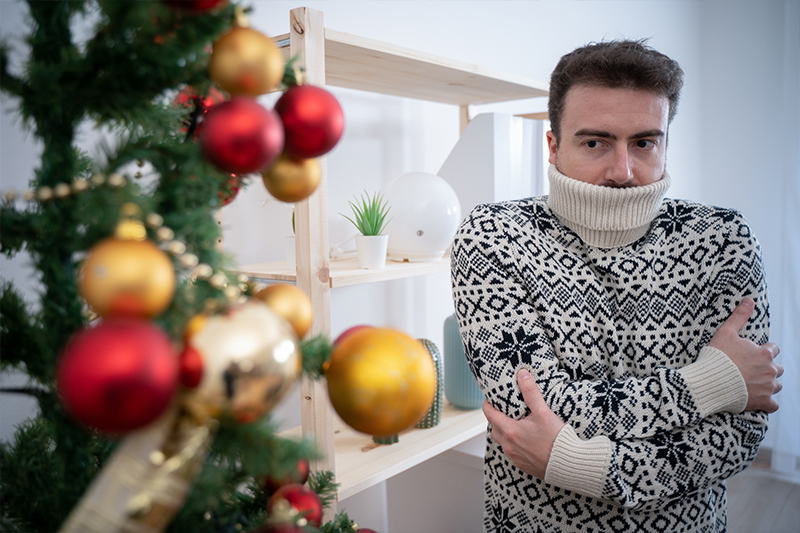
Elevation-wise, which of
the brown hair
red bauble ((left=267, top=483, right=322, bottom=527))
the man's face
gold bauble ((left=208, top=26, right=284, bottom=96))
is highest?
the brown hair

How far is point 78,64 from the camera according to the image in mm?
322

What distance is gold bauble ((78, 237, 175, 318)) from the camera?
25 centimetres

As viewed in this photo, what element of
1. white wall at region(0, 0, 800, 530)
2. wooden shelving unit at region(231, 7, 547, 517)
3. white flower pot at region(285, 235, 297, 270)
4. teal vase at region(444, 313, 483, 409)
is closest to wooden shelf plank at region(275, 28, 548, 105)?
wooden shelving unit at region(231, 7, 547, 517)

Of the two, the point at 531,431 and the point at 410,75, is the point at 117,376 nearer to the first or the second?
the point at 531,431

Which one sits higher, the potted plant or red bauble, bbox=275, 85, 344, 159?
red bauble, bbox=275, 85, 344, 159

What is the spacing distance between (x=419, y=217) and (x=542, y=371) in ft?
1.54

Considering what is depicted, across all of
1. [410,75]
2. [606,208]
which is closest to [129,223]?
[606,208]

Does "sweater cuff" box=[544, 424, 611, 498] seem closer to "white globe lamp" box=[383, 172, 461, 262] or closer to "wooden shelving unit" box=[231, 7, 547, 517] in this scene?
"wooden shelving unit" box=[231, 7, 547, 517]

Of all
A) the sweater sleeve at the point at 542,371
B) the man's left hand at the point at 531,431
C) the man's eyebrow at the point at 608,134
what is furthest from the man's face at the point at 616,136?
the man's left hand at the point at 531,431

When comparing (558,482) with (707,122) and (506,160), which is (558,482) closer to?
(506,160)

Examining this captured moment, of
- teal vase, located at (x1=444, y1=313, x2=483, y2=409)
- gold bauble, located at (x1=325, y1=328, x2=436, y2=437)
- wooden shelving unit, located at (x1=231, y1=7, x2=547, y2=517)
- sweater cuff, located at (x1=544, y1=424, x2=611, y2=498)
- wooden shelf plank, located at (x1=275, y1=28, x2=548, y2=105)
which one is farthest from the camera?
teal vase, located at (x1=444, y1=313, x2=483, y2=409)

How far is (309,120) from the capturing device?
0.34 metres

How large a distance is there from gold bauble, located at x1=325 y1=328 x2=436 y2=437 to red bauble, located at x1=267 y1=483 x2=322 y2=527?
0.10m

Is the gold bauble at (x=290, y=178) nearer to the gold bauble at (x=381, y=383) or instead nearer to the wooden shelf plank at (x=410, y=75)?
the gold bauble at (x=381, y=383)
